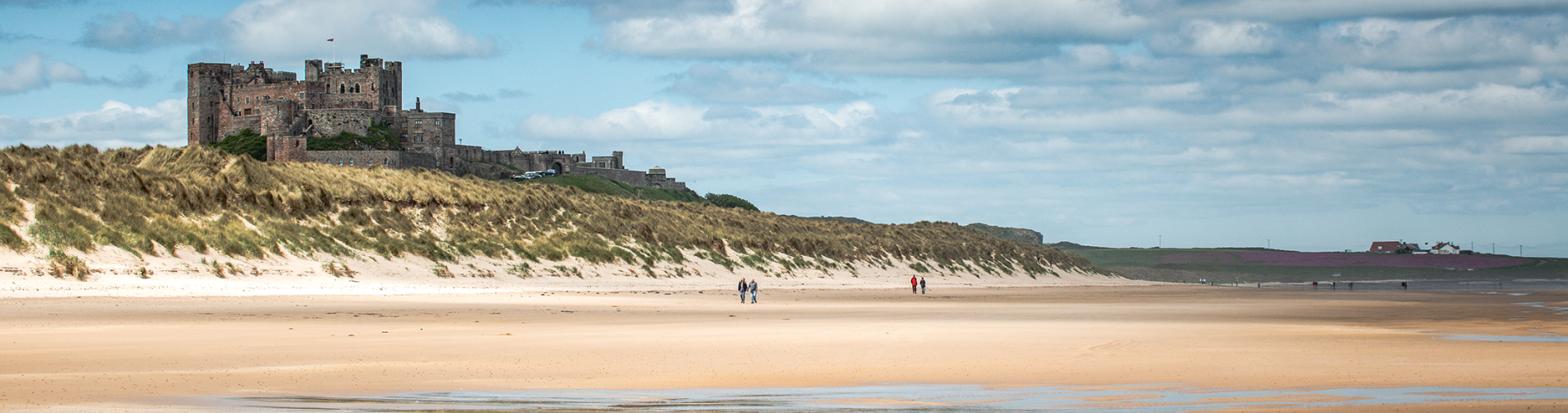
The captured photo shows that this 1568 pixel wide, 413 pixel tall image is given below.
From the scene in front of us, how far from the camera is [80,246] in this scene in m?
27.0

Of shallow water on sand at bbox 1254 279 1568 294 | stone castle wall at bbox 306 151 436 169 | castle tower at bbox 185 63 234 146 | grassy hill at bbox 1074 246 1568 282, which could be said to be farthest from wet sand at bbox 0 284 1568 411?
castle tower at bbox 185 63 234 146

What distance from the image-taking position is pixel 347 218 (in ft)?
126

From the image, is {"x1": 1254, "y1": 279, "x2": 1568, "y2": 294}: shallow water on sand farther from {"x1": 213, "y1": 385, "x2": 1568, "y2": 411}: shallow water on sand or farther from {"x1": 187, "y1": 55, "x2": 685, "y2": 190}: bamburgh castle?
{"x1": 187, "y1": 55, "x2": 685, "y2": 190}: bamburgh castle

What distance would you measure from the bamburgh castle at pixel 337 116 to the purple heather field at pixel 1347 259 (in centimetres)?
6207

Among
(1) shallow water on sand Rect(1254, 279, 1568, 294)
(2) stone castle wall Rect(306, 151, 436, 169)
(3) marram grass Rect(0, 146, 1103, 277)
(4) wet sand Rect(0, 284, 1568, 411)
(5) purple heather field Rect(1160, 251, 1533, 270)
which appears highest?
(2) stone castle wall Rect(306, 151, 436, 169)

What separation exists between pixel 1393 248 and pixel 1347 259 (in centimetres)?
1711

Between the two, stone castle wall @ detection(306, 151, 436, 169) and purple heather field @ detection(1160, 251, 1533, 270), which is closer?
purple heather field @ detection(1160, 251, 1533, 270)

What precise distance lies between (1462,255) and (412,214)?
93.6 m

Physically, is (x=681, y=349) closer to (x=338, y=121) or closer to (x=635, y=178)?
(x=338, y=121)

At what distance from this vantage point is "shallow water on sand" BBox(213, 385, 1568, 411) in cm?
891

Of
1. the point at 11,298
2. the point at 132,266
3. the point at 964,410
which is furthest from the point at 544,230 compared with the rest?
the point at 964,410

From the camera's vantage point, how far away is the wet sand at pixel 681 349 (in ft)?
35.2

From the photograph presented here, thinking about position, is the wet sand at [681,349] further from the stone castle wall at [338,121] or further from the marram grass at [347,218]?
the stone castle wall at [338,121]

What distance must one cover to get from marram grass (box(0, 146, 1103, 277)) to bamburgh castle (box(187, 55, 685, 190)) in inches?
2593
